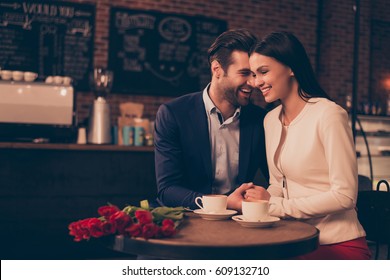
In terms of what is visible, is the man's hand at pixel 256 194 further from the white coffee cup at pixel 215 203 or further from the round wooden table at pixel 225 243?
the round wooden table at pixel 225 243

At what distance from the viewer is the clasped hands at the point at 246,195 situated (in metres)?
1.87

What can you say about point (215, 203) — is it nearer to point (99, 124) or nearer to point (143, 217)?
point (143, 217)

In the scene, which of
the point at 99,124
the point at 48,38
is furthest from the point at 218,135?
the point at 48,38

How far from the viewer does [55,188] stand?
387 cm

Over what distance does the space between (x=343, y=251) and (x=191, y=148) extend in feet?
2.40

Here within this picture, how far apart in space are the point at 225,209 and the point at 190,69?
4.40 metres

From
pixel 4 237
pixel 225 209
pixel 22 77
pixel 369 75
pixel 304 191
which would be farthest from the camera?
pixel 369 75

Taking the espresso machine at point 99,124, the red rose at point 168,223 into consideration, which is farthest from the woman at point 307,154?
the espresso machine at point 99,124

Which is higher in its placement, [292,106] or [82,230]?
[292,106]

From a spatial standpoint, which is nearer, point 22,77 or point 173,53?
point 22,77

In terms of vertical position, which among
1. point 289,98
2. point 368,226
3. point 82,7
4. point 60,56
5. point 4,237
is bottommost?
point 4,237

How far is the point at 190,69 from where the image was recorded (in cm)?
609
